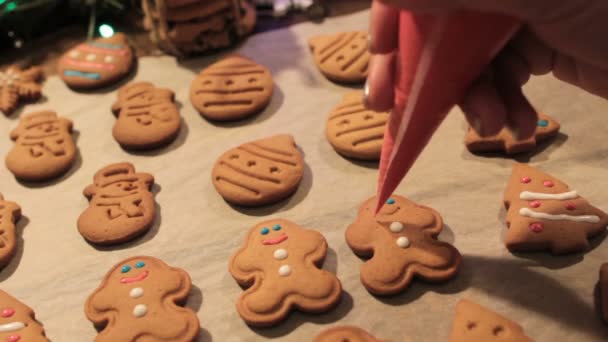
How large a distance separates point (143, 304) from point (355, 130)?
623 millimetres

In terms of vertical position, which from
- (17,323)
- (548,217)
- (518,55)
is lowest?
(17,323)

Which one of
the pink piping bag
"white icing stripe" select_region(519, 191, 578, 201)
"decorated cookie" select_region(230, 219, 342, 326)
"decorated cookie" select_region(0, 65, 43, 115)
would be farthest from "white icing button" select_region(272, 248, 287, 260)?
"decorated cookie" select_region(0, 65, 43, 115)

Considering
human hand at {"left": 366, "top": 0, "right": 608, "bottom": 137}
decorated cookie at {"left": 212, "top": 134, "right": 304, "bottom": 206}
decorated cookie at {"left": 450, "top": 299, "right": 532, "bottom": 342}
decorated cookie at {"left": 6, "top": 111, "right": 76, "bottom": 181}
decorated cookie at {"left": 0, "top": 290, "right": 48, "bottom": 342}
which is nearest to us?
human hand at {"left": 366, "top": 0, "right": 608, "bottom": 137}

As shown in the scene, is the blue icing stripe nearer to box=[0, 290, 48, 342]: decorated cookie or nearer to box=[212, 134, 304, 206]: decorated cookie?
box=[212, 134, 304, 206]: decorated cookie

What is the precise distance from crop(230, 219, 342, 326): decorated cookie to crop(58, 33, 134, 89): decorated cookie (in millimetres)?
744

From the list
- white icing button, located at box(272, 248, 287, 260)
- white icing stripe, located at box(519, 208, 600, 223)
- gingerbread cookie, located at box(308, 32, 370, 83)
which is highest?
gingerbread cookie, located at box(308, 32, 370, 83)

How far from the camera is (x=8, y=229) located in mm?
1367

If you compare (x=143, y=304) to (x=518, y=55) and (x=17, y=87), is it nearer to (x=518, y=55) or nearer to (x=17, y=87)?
(x=518, y=55)

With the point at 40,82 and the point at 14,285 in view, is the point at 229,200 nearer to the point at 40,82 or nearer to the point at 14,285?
the point at 14,285

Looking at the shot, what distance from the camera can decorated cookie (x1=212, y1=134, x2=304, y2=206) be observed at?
1391 mm

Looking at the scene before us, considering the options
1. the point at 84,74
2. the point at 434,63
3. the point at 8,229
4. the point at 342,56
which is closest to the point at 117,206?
the point at 8,229

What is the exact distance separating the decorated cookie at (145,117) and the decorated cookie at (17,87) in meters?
0.26

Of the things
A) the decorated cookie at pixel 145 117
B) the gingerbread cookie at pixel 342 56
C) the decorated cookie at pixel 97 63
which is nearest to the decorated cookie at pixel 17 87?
the decorated cookie at pixel 97 63

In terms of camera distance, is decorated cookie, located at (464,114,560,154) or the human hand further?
decorated cookie, located at (464,114,560,154)
